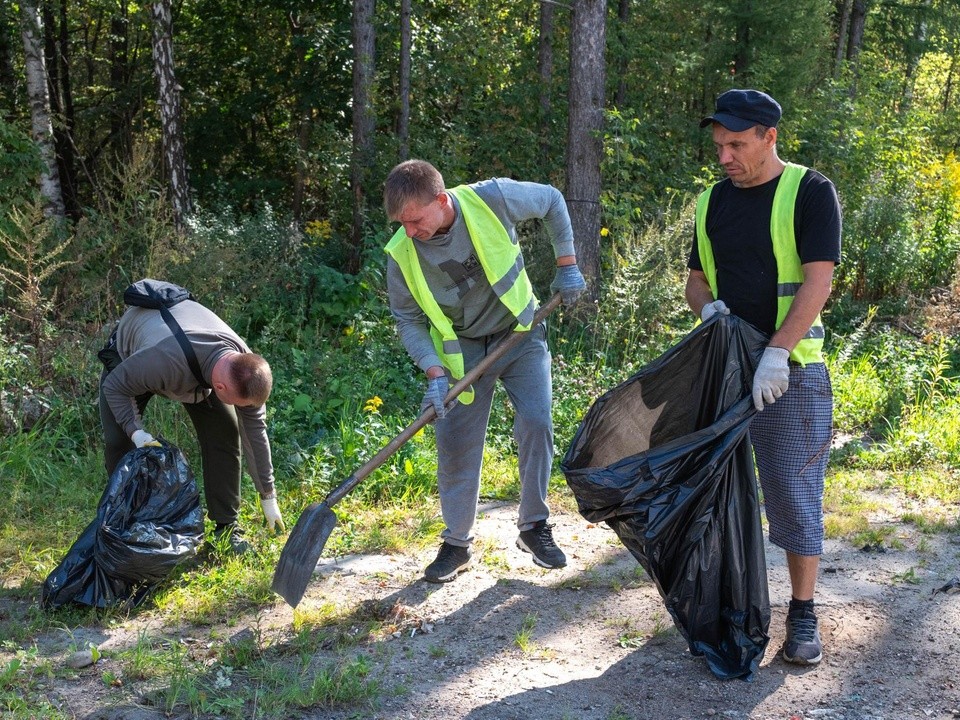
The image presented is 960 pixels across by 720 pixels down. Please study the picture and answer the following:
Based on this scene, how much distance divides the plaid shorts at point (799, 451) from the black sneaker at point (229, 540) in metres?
2.37

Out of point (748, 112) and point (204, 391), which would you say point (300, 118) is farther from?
point (748, 112)

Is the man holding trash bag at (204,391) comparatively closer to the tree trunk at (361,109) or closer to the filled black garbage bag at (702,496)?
the filled black garbage bag at (702,496)

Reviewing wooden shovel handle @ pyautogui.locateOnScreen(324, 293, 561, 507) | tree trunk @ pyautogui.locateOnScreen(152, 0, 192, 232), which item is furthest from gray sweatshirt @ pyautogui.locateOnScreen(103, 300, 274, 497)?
tree trunk @ pyautogui.locateOnScreen(152, 0, 192, 232)

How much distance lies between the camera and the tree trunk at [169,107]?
9.10 metres

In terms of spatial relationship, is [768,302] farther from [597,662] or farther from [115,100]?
[115,100]

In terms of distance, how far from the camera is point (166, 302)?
386 cm

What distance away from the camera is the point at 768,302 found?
10.3 ft

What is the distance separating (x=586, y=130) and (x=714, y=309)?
5189mm

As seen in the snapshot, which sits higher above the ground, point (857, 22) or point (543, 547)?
point (857, 22)

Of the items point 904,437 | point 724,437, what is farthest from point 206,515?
point 904,437

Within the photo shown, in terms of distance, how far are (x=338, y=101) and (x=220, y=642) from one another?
32.2 feet

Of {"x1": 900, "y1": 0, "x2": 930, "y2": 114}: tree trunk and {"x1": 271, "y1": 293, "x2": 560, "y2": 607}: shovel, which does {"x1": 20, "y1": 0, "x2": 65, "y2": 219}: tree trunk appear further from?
{"x1": 900, "y1": 0, "x2": 930, "y2": 114}: tree trunk

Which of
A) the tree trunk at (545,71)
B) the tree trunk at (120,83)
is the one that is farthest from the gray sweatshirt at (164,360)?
the tree trunk at (120,83)

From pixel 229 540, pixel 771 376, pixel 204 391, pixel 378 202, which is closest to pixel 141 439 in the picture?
pixel 204 391
